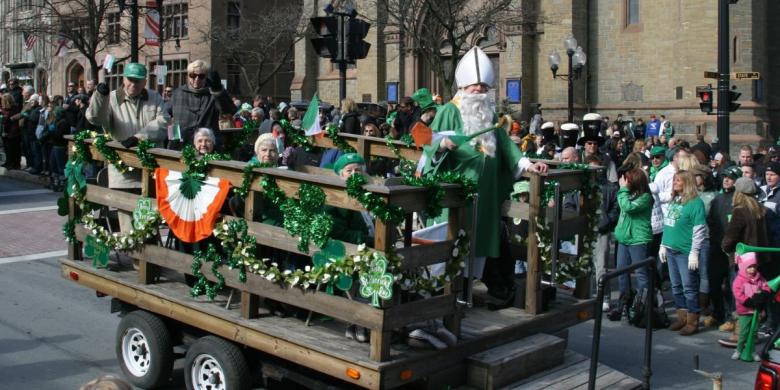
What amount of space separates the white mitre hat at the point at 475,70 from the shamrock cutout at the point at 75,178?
3.37 meters

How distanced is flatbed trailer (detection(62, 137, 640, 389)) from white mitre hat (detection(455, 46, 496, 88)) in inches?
32.8

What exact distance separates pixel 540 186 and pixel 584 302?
114 cm

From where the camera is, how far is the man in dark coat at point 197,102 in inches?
330

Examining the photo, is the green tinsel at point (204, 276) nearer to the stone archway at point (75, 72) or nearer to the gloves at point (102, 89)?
the gloves at point (102, 89)

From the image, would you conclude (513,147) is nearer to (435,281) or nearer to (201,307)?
(435,281)

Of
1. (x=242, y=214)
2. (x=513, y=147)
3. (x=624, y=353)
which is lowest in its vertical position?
(x=624, y=353)

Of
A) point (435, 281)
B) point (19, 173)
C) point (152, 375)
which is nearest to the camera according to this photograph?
point (435, 281)

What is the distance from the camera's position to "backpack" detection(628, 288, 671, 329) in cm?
998

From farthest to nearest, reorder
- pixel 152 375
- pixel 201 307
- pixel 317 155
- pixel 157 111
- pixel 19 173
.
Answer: pixel 19 173, pixel 317 155, pixel 157 111, pixel 152 375, pixel 201 307

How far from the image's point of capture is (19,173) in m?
20.3

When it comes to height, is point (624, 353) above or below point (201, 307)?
below

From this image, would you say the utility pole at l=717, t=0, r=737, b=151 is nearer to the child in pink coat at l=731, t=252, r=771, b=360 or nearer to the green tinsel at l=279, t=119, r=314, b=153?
the child in pink coat at l=731, t=252, r=771, b=360

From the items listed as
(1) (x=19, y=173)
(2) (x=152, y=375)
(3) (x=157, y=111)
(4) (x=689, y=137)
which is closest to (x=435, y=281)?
(2) (x=152, y=375)

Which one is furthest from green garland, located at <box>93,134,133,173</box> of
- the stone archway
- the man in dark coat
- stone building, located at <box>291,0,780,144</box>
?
the stone archway
